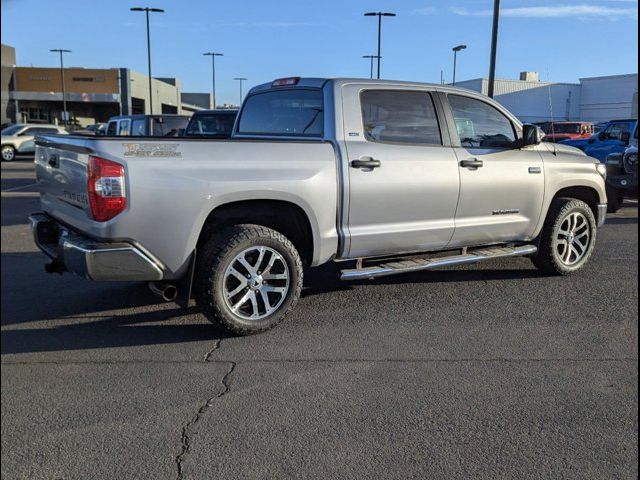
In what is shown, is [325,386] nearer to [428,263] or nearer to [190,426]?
[190,426]

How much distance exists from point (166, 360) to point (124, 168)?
1.33 meters

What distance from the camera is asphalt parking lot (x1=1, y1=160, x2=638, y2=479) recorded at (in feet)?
9.33

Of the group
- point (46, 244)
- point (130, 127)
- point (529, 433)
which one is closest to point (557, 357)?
point (529, 433)

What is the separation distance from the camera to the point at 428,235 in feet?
17.5

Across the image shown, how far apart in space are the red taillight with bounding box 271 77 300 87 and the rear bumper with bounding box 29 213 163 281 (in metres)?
2.34

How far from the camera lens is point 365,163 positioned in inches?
190

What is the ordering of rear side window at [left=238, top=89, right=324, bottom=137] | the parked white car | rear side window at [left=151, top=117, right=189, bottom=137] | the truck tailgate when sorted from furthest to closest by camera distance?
1. the parked white car
2. rear side window at [left=151, top=117, right=189, bottom=137]
3. rear side window at [left=238, top=89, right=324, bottom=137]
4. the truck tailgate

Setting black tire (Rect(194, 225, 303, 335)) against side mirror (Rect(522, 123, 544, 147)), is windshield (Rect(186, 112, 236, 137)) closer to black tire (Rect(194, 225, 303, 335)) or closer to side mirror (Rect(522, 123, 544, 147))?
side mirror (Rect(522, 123, 544, 147))

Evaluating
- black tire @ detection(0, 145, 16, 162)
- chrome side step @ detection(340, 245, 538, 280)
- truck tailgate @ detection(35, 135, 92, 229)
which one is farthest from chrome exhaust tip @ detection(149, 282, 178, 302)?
black tire @ detection(0, 145, 16, 162)

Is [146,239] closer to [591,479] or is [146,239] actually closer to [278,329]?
[278,329]

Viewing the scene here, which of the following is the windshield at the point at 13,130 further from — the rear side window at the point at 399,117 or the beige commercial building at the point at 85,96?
the beige commercial building at the point at 85,96

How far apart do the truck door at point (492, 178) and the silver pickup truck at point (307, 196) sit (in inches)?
0.6

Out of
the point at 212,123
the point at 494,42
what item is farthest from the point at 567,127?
the point at 212,123

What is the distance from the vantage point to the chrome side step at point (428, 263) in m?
4.93
